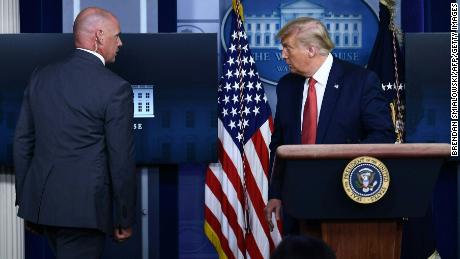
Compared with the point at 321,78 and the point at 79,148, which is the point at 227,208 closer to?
the point at 321,78

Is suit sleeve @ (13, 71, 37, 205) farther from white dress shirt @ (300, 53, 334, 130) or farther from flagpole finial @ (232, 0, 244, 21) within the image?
flagpole finial @ (232, 0, 244, 21)

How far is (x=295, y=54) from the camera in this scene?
10.9 ft

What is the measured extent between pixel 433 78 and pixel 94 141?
2.49 meters

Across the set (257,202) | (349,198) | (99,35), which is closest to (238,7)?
(257,202)

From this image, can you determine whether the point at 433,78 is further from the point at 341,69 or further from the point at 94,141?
the point at 94,141

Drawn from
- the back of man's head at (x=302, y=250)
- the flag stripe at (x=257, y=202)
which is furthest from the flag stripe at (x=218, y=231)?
the back of man's head at (x=302, y=250)

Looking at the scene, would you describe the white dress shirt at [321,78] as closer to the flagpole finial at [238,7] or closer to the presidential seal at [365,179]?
the presidential seal at [365,179]

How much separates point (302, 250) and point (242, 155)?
3.18m

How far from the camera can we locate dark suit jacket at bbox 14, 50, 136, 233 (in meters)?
3.08

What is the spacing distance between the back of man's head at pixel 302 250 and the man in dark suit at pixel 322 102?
4.08 ft

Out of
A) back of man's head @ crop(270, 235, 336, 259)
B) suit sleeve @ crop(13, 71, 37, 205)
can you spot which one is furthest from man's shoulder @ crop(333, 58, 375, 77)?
back of man's head @ crop(270, 235, 336, 259)

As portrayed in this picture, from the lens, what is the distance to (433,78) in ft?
15.7

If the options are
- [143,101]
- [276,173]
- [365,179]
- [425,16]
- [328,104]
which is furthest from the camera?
[425,16]

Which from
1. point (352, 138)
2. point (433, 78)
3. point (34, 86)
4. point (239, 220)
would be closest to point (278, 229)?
point (239, 220)
